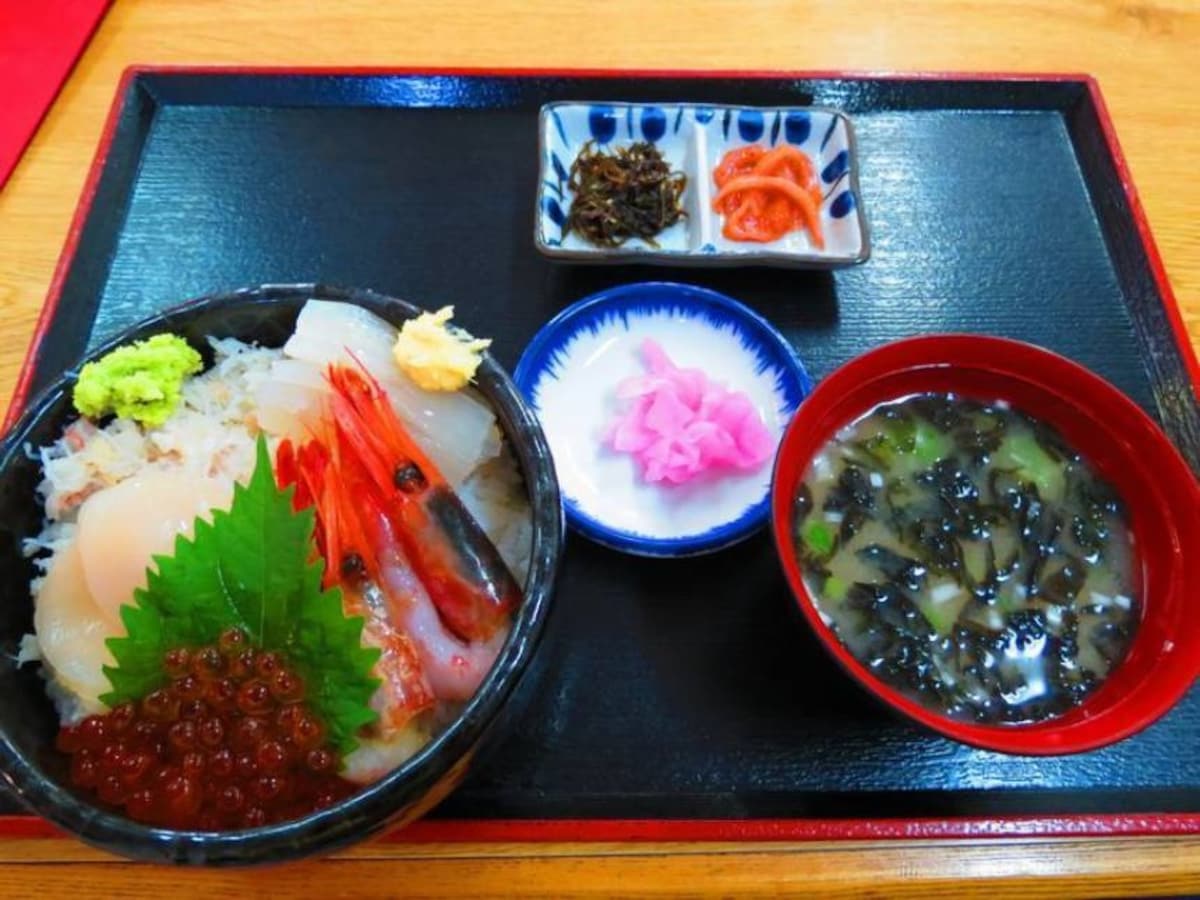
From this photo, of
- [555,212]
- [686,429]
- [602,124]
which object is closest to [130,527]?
[686,429]

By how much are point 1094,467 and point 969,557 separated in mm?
251

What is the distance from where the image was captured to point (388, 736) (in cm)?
113

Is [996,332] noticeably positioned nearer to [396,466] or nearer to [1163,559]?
[1163,559]

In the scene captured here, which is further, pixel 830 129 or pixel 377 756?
pixel 830 129

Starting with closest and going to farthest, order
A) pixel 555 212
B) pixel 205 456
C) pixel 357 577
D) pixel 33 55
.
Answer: pixel 357 577 → pixel 205 456 → pixel 555 212 → pixel 33 55

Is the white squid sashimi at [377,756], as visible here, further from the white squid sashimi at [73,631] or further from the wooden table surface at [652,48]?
the wooden table surface at [652,48]

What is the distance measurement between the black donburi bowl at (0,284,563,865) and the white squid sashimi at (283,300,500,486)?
3 cm

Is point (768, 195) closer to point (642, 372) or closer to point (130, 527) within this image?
point (642, 372)

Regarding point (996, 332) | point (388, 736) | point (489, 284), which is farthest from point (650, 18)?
point (388, 736)

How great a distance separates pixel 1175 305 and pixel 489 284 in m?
1.31

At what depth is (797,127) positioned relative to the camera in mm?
1901

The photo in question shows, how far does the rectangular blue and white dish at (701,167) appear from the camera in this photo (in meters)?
1.72

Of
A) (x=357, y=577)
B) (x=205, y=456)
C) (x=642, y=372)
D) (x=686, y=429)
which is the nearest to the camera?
(x=357, y=577)

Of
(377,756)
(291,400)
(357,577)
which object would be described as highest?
(291,400)
